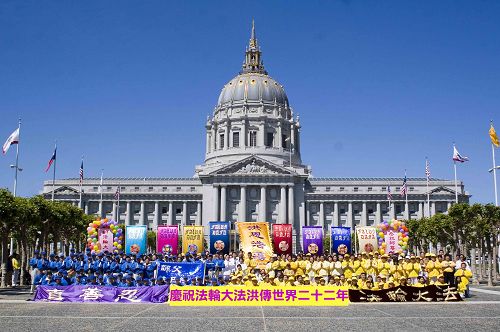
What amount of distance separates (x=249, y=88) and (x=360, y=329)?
119 meters

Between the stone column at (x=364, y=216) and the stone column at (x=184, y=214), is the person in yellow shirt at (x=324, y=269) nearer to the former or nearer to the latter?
the stone column at (x=364, y=216)

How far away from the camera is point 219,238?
168 feet

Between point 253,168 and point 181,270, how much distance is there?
80436 millimetres

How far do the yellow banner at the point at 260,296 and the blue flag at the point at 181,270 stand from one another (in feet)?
15.4

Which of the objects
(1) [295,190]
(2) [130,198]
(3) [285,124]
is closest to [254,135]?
(3) [285,124]

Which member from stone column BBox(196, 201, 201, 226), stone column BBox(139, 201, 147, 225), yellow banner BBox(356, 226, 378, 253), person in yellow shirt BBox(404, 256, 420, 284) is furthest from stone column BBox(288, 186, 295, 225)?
person in yellow shirt BBox(404, 256, 420, 284)

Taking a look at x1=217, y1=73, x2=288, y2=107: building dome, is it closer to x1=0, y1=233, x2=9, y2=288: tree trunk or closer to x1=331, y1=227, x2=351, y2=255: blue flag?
x1=331, y1=227, x2=351, y2=255: blue flag

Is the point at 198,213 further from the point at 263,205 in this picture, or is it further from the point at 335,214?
the point at 335,214

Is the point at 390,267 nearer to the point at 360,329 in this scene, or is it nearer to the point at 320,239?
the point at 360,329

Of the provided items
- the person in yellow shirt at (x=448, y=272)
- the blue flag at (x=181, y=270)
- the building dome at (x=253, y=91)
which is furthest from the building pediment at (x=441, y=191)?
the blue flag at (x=181, y=270)

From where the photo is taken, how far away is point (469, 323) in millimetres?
19297

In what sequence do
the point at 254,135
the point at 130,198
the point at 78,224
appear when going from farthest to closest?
the point at 254,135 → the point at 130,198 → the point at 78,224

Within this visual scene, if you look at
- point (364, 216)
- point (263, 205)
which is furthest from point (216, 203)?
point (364, 216)

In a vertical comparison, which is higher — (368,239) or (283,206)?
(283,206)
